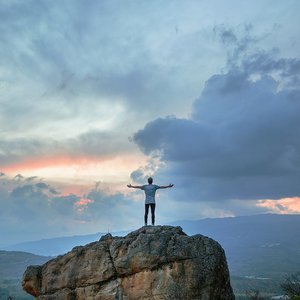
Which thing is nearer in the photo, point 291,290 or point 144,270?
point 144,270

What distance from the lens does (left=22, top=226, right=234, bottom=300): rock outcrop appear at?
28.4 meters

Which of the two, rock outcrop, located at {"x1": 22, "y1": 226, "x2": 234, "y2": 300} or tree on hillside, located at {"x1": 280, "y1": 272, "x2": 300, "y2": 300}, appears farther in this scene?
tree on hillside, located at {"x1": 280, "y1": 272, "x2": 300, "y2": 300}

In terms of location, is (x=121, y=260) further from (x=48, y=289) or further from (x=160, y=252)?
(x=48, y=289)

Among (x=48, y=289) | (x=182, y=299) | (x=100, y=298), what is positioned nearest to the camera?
(x=182, y=299)

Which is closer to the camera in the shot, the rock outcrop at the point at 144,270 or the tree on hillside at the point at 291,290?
the rock outcrop at the point at 144,270

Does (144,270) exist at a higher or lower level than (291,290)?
lower

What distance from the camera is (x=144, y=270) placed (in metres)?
29.2

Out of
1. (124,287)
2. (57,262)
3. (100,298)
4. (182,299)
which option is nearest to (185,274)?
(182,299)

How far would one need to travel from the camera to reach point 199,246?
2945 cm

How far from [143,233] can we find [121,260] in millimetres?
2547

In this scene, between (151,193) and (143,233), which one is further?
(151,193)

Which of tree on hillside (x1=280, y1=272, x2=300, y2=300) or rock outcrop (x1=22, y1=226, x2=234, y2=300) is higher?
tree on hillside (x1=280, y1=272, x2=300, y2=300)

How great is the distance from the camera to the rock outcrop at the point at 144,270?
28.4 metres

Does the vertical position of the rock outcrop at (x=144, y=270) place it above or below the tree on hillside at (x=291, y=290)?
below
